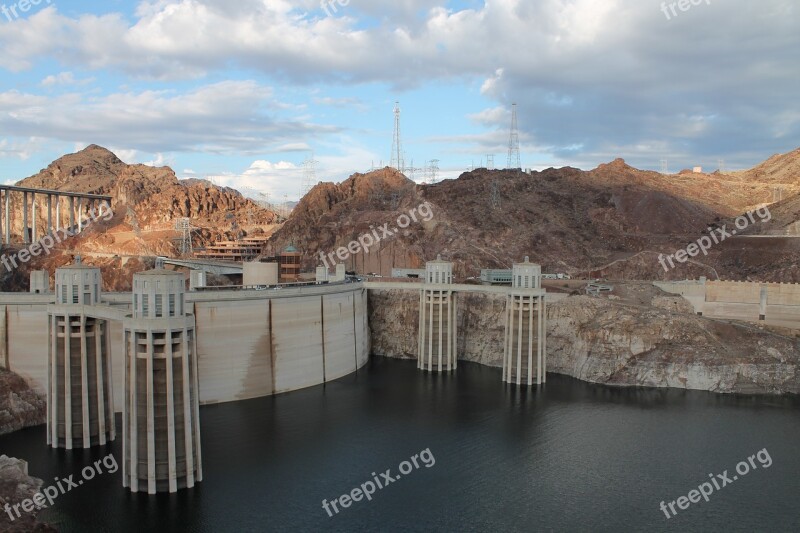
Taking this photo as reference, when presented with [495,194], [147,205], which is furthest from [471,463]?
[147,205]

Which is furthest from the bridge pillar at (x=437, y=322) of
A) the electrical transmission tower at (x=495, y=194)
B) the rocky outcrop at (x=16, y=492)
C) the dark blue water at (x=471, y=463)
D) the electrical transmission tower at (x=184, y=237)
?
the electrical transmission tower at (x=184, y=237)

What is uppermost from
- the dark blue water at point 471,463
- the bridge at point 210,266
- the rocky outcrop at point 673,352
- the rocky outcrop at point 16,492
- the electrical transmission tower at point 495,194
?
the electrical transmission tower at point 495,194

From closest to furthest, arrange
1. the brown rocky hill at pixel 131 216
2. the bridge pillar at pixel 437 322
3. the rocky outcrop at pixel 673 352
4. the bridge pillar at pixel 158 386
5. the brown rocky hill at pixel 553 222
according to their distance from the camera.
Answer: the bridge pillar at pixel 158 386
the rocky outcrop at pixel 673 352
the bridge pillar at pixel 437 322
the brown rocky hill at pixel 553 222
the brown rocky hill at pixel 131 216

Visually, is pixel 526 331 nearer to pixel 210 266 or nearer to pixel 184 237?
pixel 210 266

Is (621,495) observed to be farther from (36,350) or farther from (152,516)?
(36,350)

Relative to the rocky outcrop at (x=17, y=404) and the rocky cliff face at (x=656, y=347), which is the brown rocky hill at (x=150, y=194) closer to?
the rocky outcrop at (x=17, y=404)

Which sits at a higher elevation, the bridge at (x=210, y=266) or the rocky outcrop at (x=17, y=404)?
the bridge at (x=210, y=266)

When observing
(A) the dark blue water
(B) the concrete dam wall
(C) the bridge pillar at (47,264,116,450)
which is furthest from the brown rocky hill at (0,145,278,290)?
(A) the dark blue water

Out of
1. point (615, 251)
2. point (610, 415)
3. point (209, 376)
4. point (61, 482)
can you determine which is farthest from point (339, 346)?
point (615, 251)
